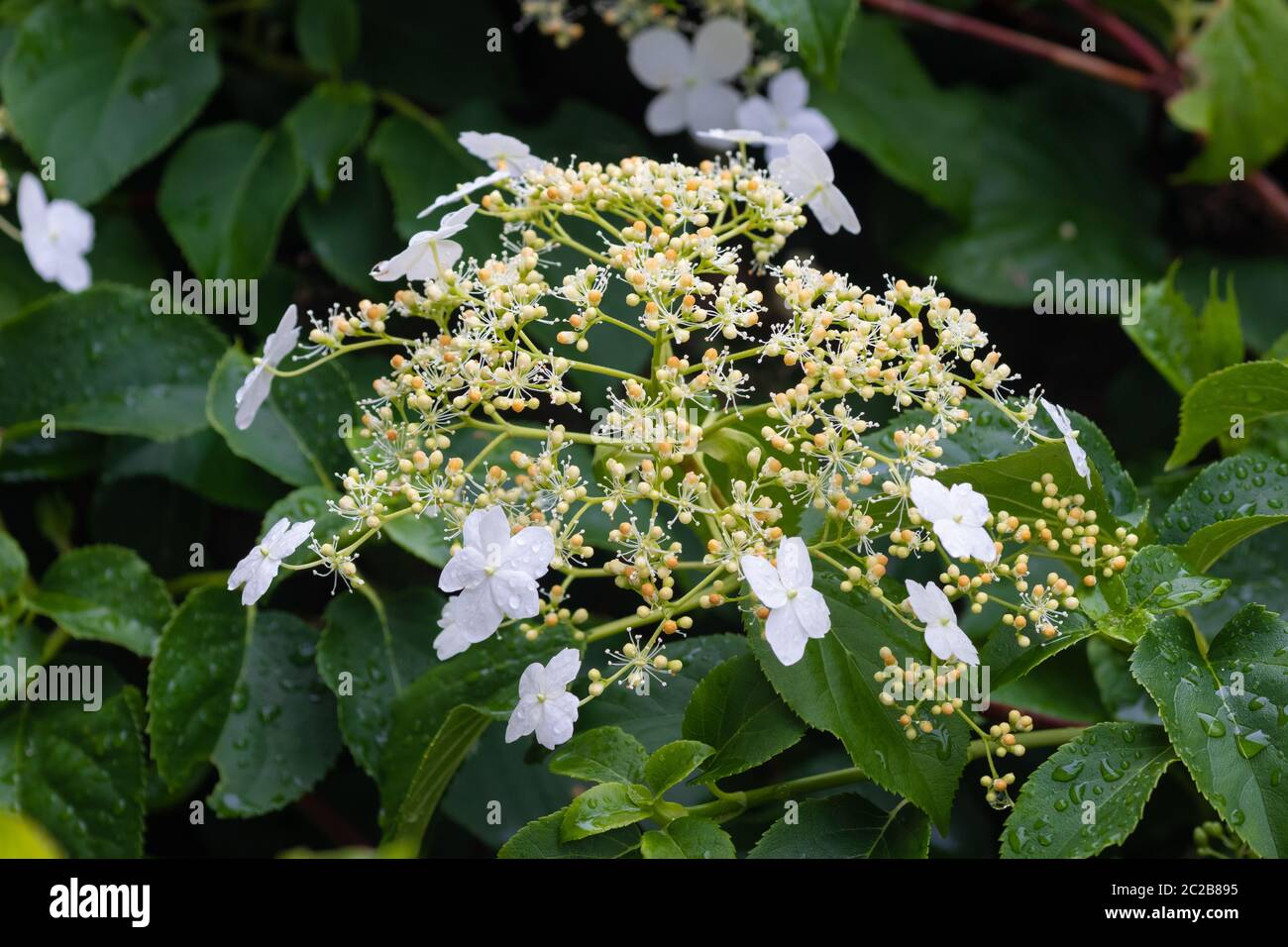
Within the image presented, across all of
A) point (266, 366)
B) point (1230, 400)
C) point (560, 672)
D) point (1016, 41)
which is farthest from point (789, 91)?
point (560, 672)

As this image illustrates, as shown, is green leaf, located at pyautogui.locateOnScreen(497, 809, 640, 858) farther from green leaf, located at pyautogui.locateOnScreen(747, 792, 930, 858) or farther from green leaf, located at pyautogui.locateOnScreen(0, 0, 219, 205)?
green leaf, located at pyautogui.locateOnScreen(0, 0, 219, 205)

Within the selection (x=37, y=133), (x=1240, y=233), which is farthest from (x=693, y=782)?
(x=1240, y=233)

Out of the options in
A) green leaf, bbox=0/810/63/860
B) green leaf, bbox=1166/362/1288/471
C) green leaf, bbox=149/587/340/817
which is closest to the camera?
green leaf, bbox=0/810/63/860

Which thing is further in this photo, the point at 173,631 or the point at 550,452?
the point at 173,631

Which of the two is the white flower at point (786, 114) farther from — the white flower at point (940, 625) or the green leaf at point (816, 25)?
the white flower at point (940, 625)

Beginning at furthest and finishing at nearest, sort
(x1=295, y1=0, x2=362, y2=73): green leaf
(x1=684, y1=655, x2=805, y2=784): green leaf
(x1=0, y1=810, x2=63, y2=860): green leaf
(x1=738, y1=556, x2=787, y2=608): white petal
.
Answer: (x1=295, y1=0, x2=362, y2=73): green leaf, (x1=684, y1=655, x2=805, y2=784): green leaf, (x1=738, y1=556, x2=787, y2=608): white petal, (x1=0, y1=810, x2=63, y2=860): green leaf

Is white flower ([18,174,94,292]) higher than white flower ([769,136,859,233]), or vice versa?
white flower ([18,174,94,292])

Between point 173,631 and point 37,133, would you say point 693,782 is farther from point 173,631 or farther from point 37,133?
point 37,133

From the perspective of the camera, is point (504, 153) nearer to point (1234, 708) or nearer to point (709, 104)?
point (709, 104)

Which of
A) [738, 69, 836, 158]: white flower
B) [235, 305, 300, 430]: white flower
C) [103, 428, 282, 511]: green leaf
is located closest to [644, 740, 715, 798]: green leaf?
[235, 305, 300, 430]: white flower
